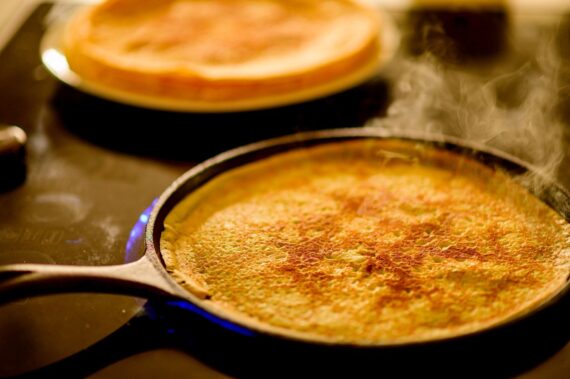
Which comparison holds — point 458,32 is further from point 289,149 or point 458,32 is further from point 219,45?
point 289,149

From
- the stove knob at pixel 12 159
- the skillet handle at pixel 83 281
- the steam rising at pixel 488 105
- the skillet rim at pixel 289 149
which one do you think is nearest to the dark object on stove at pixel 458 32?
the steam rising at pixel 488 105

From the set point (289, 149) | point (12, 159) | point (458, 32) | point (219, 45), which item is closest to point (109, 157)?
point (12, 159)

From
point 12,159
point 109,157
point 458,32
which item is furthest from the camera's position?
point 458,32

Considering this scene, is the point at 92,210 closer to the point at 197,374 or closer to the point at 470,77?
the point at 197,374

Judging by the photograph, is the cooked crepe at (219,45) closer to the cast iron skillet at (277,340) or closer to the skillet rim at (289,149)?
the skillet rim at (289,149)

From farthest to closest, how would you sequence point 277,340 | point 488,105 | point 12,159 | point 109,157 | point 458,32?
point 458,32
point 488,105
point 109,157
point 12,159
point 277,340

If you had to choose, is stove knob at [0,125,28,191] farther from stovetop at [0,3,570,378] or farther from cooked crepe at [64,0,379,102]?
cooked crepe at [64,0,379,102]
